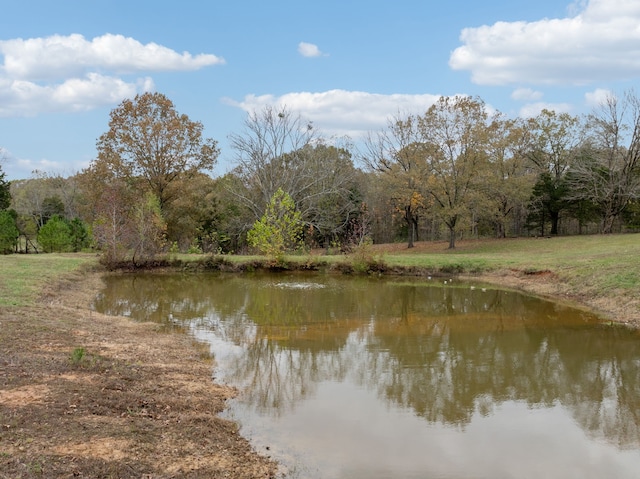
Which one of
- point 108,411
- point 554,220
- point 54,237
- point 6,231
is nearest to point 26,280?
point 108,411

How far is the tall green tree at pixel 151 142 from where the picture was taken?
109 feet

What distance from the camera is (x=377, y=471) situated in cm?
557

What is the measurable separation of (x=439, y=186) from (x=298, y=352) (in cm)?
2549

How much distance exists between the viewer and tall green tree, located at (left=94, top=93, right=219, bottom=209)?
109 feet

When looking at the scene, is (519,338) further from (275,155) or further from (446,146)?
(275,155)

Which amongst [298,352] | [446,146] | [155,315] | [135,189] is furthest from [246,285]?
[446,146]

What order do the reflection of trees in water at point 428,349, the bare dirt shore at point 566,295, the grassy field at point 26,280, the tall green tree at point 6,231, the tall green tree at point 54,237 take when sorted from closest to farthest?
the reflection of trees in water at point 428,349 → the grassy field at point 26,280 → the bare dirt shore at point 566,295 → the tall green tree at point 6,231 → the tall green tree at point 54,237

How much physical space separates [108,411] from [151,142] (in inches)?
1181

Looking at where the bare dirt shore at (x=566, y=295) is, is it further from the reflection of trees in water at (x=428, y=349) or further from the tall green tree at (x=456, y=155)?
the tall green tree at (x=456, y=155)

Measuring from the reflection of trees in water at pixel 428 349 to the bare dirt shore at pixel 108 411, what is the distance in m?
1.27

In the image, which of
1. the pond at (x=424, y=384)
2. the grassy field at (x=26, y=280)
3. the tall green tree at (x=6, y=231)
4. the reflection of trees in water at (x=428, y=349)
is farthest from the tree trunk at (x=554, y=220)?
the tall green tree at (x=6, y=231)

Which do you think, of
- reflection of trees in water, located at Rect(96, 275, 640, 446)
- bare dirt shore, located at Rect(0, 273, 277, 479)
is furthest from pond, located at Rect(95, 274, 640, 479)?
bare dirt shore, located at Rect(0, 273, 277, 479)

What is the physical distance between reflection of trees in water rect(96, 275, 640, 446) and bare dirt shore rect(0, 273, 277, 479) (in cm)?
127

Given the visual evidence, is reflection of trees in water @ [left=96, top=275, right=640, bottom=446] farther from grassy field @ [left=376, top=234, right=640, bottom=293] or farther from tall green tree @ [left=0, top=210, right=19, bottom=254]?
tall green tree @ [left=0, top=210, right=19, bottom=254]
